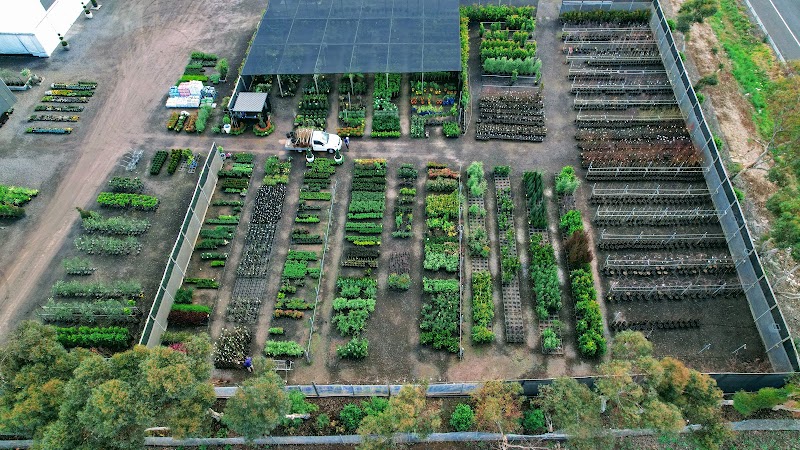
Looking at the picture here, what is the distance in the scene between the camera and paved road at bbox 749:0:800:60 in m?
52.9

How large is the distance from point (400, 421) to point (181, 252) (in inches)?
814

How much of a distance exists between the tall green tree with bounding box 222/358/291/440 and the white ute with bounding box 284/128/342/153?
22991mm

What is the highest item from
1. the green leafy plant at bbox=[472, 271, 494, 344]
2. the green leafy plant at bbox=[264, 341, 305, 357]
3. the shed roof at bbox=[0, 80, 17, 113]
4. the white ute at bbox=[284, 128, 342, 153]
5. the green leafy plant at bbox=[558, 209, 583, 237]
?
the shed roof at bbox=[0, 80, 17, 113]

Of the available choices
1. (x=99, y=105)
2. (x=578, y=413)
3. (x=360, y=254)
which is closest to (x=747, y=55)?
(x=360, y=254)

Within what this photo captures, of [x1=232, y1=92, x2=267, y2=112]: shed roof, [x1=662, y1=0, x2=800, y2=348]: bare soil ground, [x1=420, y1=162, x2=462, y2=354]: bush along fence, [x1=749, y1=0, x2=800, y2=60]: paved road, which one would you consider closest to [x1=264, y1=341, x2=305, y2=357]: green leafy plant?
[x1=420, y1=162, x2=462, y2=354]: bush along fence

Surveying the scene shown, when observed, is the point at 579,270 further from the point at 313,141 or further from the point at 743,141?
the point at 313,141

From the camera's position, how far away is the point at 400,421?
26594 mm

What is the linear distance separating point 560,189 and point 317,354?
22.6 m

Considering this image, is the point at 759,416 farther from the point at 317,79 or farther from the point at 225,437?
the point at 317,79

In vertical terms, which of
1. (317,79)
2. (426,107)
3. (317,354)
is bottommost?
(317,354)

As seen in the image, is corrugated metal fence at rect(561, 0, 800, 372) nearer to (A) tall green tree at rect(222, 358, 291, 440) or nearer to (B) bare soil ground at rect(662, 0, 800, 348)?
(B) bare soil ground at rect(662, 0, 800, 348)

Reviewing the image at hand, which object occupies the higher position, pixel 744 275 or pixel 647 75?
pixel 647 75

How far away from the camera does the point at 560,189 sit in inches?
1622

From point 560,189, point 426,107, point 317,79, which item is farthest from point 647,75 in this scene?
point 317,79
